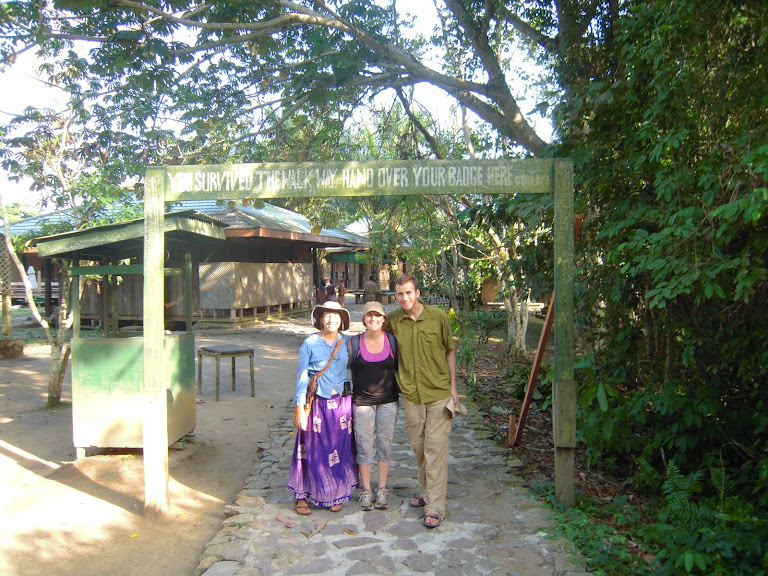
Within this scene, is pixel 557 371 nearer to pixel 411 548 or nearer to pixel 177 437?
pixel 411 548

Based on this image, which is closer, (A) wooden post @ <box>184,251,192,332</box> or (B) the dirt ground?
(B) the dirt ground

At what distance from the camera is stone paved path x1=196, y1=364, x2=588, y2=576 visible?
3586mm

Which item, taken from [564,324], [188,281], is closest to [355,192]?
[564,324]

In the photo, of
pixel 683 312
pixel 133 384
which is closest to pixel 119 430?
pixel 133 384

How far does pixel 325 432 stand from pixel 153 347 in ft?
4.59

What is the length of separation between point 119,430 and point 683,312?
16.7 ft

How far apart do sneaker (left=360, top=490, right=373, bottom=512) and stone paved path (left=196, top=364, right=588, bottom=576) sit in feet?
0.15

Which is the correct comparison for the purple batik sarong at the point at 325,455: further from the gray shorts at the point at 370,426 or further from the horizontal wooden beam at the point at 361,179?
the horizontal wooden beam at the point at 361,179

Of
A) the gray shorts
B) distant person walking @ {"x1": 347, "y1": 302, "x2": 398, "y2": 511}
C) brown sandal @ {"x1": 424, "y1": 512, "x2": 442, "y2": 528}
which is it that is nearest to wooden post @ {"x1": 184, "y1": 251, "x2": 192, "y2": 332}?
distant person walking @ {"x1": 347, "y1": 302, "x2": 398, "y2": 511}

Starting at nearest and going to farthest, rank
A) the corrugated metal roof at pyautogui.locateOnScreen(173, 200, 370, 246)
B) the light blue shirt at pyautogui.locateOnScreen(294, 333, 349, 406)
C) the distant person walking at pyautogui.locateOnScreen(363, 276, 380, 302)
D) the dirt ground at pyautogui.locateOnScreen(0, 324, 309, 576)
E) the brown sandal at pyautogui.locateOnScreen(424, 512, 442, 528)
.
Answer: the dirt ground at pyautogui.locateOnScreen(0, 324, 309, 576)
the brown sandal at pyautogui.locateOnScreen(424, 512, 442, 528)
the light blue shirt at pyautogui.locateOnScreen(294, 333, 349, 406)
the distant person walking at pyautogui.locateOnScreen(363, 276, 380, 302)
the corrugated metal roof at pyautogui.locateOnScreen(173, 200, 370, 246)

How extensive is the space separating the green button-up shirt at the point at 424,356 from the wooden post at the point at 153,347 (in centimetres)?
176

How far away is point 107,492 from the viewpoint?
4988 millimetres

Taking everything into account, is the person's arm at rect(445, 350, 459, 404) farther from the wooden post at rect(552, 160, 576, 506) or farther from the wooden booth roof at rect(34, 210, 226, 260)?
the wooden booth roof at rect(34, 210, 226, 260)

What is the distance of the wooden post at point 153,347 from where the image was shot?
4.36m
